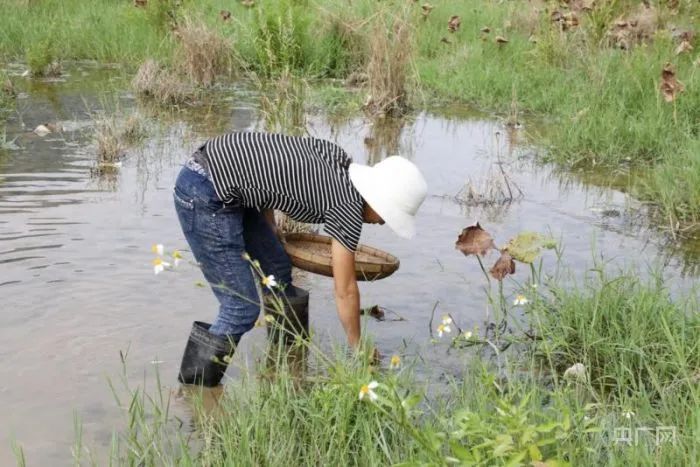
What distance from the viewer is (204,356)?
12.8 feet

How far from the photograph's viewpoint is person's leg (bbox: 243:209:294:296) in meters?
4.13

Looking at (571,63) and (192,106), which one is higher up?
(571,63)

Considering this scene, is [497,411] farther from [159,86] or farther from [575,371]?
[159,86]

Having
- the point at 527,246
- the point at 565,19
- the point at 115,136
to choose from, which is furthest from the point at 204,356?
the point at 565,19

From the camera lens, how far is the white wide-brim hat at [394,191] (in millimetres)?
3510

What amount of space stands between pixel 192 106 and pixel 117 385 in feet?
20.0

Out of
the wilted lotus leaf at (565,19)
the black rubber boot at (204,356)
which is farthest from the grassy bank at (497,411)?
the wilted lotus leaf at (565,19)

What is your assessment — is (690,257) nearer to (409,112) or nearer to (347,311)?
(347,311)

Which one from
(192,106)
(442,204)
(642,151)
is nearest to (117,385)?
(442,204)

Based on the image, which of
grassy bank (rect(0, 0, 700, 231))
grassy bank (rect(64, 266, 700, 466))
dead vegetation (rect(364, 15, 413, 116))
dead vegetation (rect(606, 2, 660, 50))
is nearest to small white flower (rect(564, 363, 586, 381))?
grassy bank (rect(64, 266, 700, 466))

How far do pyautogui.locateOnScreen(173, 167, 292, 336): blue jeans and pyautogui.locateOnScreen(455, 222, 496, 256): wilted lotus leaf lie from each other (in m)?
0.99

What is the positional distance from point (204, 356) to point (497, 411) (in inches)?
59.4

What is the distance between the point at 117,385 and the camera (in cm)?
405

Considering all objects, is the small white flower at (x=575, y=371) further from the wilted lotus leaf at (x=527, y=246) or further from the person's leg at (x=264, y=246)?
the person's leg at (x=264, y=246)
